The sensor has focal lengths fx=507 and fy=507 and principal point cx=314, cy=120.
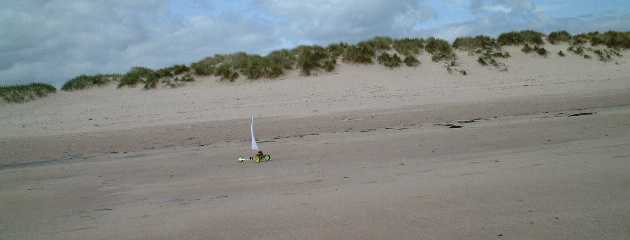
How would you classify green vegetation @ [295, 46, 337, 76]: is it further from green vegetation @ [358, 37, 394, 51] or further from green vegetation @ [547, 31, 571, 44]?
green vegetation @ [547, 31, 571, 44]

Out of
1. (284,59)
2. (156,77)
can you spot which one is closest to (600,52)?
(284,59)

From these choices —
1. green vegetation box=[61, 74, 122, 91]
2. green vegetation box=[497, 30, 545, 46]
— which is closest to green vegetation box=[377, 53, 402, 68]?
green vegetation box=[497, 30, 545, 46]

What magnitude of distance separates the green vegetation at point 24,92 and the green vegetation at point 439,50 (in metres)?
15.9

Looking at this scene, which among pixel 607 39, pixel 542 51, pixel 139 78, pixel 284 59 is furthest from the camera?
pixel 607 39

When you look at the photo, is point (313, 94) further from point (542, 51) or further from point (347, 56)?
point (542, 51)

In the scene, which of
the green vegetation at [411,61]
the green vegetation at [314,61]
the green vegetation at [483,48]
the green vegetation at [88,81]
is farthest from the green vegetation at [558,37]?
the green vegetation at [88,81]

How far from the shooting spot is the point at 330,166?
7.54 meters

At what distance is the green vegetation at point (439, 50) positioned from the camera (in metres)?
22.1

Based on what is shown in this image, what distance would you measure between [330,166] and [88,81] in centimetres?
1688

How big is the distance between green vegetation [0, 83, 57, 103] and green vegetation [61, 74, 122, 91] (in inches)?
28.6

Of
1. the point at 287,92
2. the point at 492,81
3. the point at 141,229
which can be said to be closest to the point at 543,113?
the point at 492,81

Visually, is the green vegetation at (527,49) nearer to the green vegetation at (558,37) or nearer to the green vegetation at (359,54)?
Answer: the green vegetation at (558,37)

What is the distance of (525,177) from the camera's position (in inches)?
235

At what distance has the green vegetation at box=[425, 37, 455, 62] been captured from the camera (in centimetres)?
2208
